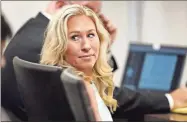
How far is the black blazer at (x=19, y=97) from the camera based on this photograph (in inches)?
36.8

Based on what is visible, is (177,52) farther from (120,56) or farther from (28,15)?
(28,15)

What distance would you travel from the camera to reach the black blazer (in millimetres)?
935

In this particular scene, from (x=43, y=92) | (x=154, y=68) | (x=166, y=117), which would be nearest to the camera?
(x=43, y=92)

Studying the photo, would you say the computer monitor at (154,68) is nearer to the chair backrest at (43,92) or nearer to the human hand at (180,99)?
the human hand at (180,99)

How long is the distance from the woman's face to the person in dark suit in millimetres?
148

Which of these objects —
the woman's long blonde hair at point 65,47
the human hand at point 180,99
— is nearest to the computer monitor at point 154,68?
the human hand at point 180,99

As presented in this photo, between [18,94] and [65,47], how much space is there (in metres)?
0.29

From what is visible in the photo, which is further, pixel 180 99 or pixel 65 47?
pixel 180 99

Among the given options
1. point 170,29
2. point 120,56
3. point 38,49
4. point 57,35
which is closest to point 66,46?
point 57,35

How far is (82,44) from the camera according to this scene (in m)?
0.76

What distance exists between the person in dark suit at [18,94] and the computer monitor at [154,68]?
0.44 m

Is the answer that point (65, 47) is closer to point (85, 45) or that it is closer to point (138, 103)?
point (85, 45)

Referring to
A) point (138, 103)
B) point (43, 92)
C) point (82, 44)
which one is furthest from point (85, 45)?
point (138, 103)

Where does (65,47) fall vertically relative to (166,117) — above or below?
above
